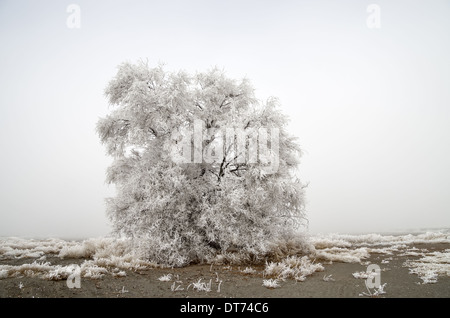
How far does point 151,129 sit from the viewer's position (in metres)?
16.1

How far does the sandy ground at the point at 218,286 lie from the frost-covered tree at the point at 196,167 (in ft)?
7.29

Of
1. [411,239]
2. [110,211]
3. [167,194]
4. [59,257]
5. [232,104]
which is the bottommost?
[411,239]

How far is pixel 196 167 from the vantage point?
50.0 feet

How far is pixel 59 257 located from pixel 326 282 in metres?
14.2

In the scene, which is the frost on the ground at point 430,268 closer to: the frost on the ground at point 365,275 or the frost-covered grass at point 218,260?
the frost-covered grass at point 218,260

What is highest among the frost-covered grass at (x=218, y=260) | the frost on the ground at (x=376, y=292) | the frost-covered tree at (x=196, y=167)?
the frost-covered tree at (x=196, y=167)

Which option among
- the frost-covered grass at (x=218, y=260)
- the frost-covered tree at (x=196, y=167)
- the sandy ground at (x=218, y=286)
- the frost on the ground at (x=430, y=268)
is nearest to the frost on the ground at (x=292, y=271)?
the frost-covered grass at (x=218, y=260)

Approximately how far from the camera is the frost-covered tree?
44.4 feet

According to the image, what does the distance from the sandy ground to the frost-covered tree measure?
7.29 feet

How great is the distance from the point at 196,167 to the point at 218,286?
702 cm

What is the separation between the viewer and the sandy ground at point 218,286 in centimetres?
875

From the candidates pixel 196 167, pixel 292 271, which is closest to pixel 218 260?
pixel 292 271
